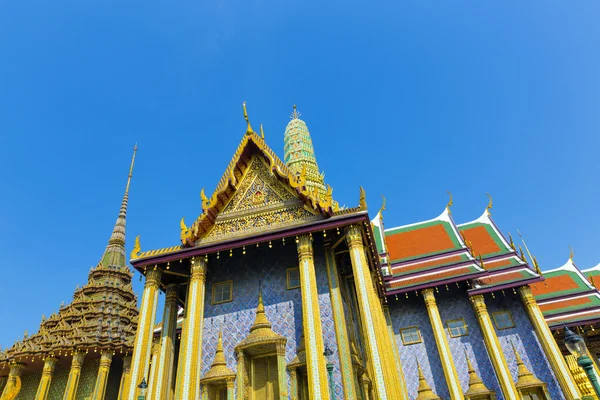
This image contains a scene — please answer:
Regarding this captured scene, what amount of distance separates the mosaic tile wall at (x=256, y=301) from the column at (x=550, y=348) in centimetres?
875

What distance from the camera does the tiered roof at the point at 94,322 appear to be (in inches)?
838

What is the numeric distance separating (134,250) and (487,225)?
17.6 meters

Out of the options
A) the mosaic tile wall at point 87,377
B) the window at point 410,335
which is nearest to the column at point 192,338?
the window at point 410,335

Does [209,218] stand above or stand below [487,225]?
below

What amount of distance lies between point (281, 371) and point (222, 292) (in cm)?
319

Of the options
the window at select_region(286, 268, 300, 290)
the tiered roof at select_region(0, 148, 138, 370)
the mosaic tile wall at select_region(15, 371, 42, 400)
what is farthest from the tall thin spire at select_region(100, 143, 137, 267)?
the window at select_region(286, 268, 300, 290)

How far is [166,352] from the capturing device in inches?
489

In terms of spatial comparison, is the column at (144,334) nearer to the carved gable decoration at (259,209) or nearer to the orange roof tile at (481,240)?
the carved gable decoration at (259,209)

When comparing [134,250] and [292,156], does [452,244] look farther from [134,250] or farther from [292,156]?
[292,156]

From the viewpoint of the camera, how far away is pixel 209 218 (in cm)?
1321

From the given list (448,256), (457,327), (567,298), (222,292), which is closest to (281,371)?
(222,292)

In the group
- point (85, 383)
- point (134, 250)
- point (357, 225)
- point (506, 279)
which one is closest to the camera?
point (357, 225)

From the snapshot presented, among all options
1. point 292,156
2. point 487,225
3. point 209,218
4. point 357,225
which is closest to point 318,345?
point 357,225

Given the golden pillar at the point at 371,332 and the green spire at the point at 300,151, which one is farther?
the green spire at the point at 300,151
